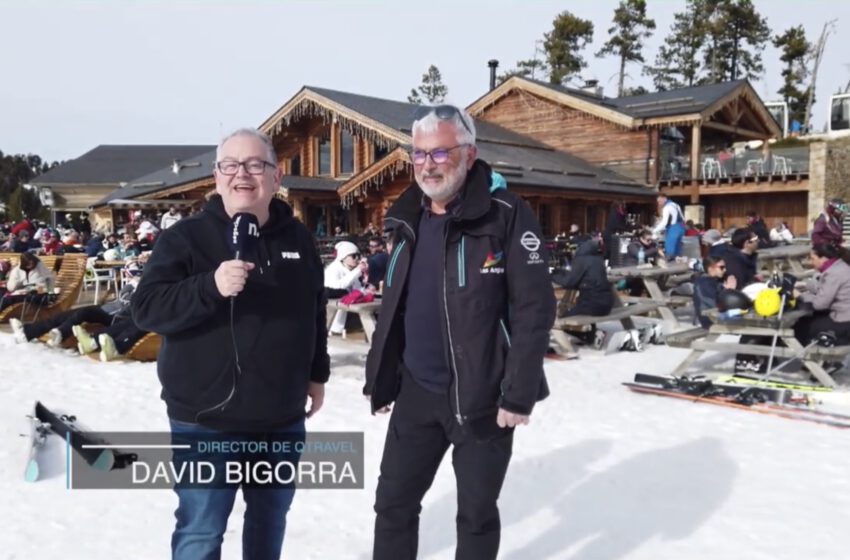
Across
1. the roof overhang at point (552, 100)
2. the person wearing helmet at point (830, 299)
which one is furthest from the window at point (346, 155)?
the person wearing helmet at point (830, 299)

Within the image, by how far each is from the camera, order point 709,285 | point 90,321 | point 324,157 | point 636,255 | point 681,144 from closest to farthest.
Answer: point 90,321, point 709,285, point 636,255, point 324,157, point 681,144

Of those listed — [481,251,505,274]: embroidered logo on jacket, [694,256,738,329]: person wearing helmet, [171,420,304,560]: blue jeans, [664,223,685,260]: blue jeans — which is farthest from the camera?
[664,223,685,260]: blue jeans

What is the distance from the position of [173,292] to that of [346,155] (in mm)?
20416

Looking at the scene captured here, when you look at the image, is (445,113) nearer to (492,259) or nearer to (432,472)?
(492,259)

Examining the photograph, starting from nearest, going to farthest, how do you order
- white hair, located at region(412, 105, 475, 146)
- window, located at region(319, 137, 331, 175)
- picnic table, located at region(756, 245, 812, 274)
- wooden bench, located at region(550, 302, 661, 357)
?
white hair, located at region(412, 105, 475, 146), wooden bench, located at region(550, 302, 661, 357), picnic table, located at region(756, 245, 812, 274), window, located at region(319, 137, 331, 175)

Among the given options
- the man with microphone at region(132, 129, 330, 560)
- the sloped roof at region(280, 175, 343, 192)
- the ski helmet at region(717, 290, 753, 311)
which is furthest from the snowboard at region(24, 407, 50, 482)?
the sloped roof at region(280, 175, 343, 192)

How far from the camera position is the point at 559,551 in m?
3.40

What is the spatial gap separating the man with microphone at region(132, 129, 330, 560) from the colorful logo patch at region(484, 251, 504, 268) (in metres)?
0.64

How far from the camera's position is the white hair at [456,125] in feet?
8.51

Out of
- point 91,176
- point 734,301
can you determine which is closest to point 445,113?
point 734,301

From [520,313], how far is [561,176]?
1907 cm

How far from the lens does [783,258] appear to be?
1428 cm

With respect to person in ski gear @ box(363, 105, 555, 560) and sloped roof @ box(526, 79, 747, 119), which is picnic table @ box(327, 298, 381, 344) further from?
sloped roof @ box(526, 79, 747, 119)

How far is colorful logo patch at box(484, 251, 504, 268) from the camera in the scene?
2.49m
